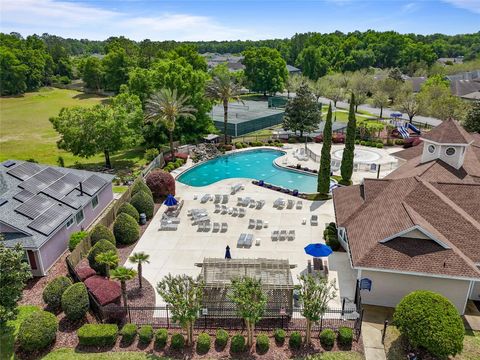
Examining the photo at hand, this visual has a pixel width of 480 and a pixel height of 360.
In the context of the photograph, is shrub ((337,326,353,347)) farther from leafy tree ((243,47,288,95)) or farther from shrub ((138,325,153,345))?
leafy tree ((243,47,288,95))

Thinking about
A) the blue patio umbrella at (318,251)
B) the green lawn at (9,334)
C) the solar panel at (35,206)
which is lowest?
the green lawn at (9,334)

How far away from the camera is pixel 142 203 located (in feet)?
100

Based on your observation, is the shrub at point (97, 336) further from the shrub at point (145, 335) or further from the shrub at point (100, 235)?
the shrub at point (100, 235)

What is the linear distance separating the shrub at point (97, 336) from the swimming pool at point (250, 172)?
24626 mm

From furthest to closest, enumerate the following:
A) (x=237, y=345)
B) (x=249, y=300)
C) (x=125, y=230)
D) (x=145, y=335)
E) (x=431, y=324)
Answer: (x=125, y=230) → (x=145, y=335) → (x=237, y=345) → (x=249, y=300) → (x=431, y=324)

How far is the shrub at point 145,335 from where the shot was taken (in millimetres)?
17453

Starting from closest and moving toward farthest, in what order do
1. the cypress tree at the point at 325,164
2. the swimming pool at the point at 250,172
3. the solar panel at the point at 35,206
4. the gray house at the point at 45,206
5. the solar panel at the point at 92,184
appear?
the gray house at the point at 45,206 < the solar panel at the point at 35,206 < the solar panel at the point at 92,184 < the cypress tree at the point at 325,164 < the swimming pool at the point at 250,172

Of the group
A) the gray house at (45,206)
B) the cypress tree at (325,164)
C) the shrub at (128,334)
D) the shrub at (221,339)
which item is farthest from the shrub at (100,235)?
the cypress tree at (325,164)

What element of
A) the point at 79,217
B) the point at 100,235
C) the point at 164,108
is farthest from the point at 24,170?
the point at 164,108

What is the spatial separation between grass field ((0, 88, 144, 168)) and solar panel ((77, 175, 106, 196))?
1350 centimetres

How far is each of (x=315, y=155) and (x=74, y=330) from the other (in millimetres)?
35826

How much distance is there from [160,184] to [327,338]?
72.9 feet

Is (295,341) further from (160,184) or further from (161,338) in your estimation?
(160,184)

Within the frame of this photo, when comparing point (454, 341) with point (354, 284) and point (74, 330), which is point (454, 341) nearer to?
point (354, 284)
